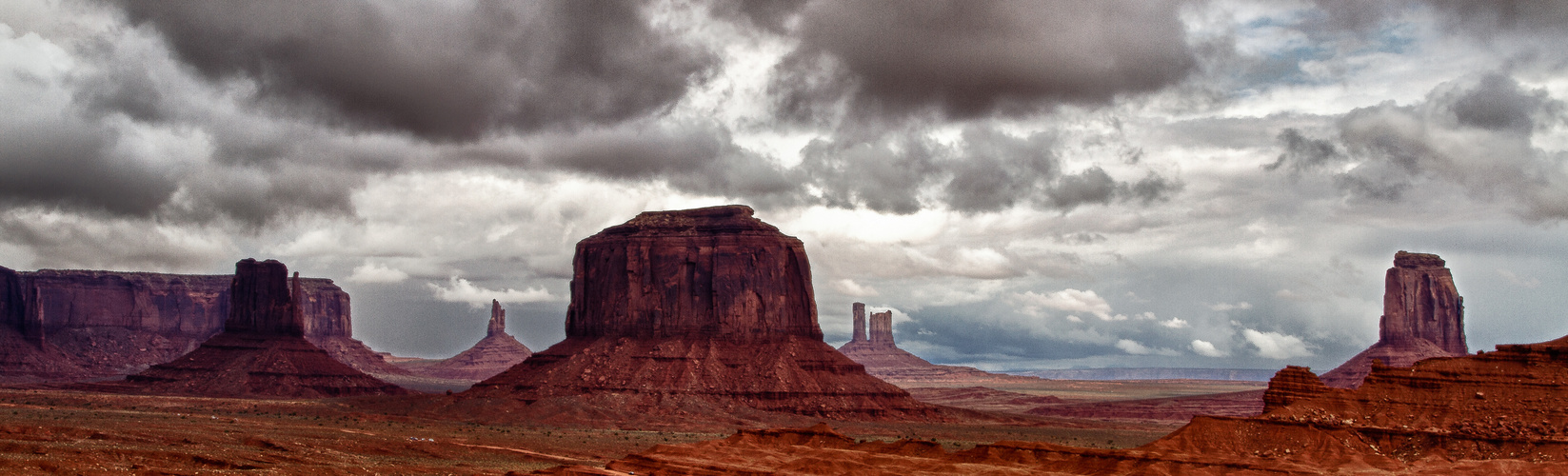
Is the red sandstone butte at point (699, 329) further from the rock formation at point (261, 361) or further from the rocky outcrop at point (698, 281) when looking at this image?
the rock formation at point (261, 361)

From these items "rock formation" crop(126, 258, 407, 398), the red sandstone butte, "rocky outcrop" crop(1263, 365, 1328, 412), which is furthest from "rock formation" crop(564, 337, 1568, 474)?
"rock formation" crop(126, 258, 407, 398)

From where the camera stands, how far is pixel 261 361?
184 meters

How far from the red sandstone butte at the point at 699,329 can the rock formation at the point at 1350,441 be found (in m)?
74.1

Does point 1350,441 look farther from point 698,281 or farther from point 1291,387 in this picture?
point 698,281

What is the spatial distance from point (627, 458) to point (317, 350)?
128994 millimetres

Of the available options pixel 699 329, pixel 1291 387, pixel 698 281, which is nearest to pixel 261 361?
pixel 699 329

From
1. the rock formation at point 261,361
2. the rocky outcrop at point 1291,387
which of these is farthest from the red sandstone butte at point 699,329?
the rocky outcrop at point 1291,387

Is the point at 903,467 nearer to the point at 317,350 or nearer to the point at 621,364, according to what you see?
the point at 621,364

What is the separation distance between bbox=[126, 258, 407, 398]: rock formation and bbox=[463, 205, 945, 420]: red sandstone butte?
26.6m

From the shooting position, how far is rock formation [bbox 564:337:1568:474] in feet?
225

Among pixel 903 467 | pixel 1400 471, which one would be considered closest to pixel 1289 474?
pixel 1400 471

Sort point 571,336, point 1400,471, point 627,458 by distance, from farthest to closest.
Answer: point 571,336 < point 627,458 < point 1400,471

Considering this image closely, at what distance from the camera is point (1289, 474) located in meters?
→ 67.7

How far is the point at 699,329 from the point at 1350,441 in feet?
342
